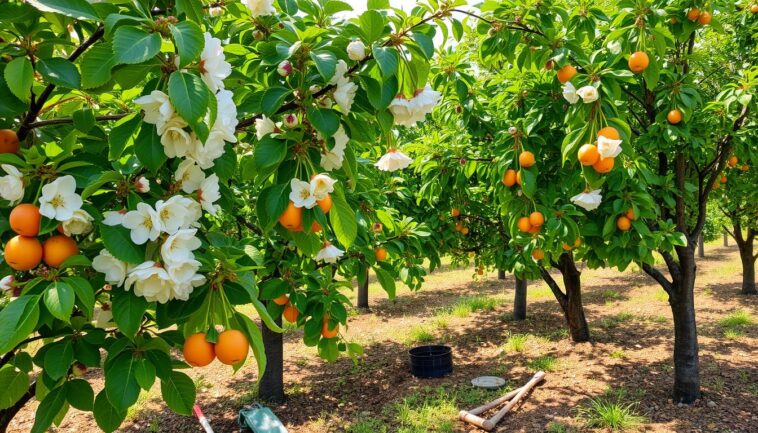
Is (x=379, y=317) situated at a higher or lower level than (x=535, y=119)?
lower

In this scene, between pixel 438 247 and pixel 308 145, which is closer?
pixel 308 145

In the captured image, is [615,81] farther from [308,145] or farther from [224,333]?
[224,333]

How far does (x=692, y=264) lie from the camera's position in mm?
4648

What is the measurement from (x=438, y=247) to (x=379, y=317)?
4492 millimetres

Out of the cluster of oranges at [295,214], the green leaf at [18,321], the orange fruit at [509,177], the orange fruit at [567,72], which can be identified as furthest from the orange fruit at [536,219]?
the green leaf at [18,321]

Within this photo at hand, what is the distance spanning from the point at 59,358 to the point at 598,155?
2.26m

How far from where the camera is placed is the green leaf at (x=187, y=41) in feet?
3.07

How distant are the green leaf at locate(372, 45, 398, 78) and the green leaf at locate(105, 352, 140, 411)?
2.76ft

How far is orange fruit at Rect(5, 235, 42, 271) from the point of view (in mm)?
1038

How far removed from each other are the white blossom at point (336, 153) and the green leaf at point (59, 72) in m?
0.63

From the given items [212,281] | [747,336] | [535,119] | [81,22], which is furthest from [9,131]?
[747,336]

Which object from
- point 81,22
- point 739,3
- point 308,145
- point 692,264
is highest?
point 739,3

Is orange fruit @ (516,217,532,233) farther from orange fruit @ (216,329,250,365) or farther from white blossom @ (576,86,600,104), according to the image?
orange fruit @ (216,329,250,365)

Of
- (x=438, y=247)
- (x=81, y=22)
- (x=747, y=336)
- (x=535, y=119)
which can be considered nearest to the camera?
(x=81, y=22)
